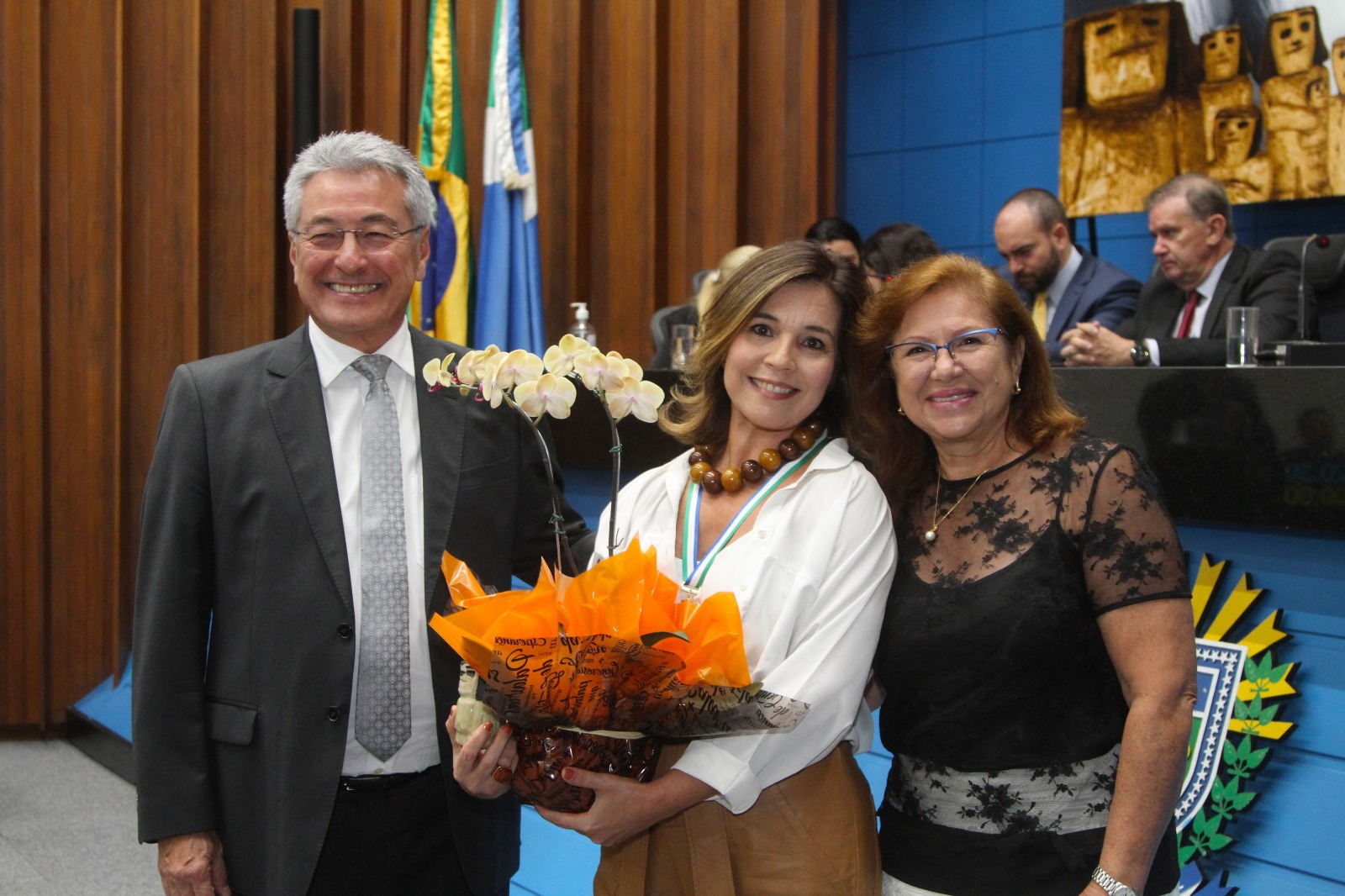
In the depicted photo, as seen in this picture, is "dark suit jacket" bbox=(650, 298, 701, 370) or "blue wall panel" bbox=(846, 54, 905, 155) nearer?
"dark suit jacket" bbox=(650, 298, 701, 370)

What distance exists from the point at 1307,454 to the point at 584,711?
1.51 m

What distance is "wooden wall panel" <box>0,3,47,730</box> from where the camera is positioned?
16.1 ft

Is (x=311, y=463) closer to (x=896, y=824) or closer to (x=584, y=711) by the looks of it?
(x=584, y=711)

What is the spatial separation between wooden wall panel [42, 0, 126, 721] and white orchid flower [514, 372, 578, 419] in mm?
4271

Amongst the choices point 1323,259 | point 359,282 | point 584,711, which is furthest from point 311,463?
point 1323,259

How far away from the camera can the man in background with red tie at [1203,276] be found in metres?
3.68

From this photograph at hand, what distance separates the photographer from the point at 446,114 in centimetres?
524

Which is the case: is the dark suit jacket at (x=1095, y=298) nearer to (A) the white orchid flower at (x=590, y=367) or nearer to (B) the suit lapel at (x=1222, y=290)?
(B) the suit lapel at (x=1222, y=290)

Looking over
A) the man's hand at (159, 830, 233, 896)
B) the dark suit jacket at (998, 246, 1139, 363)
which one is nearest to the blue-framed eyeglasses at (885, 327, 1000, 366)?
the man's hand at (159, 830, 233, 896)

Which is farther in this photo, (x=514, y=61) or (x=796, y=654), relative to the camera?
(x=514, y=61)

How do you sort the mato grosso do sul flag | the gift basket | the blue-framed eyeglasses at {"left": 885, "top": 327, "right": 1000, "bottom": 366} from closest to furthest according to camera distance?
the gift basket → the blue-framed eyeglasses at {"left": 885, "top": 327, "right": 1000, "bottom": 366} → the mato grosso do sul flag

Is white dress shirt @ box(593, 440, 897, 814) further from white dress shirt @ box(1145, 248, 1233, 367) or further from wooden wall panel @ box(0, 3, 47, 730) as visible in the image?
wooden wall panel @ box(0, 3, 47, 730)

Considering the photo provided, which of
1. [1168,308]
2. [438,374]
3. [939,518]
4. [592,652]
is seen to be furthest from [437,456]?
[1168,308]

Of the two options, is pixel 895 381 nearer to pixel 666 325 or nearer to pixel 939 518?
pixel 939 518
